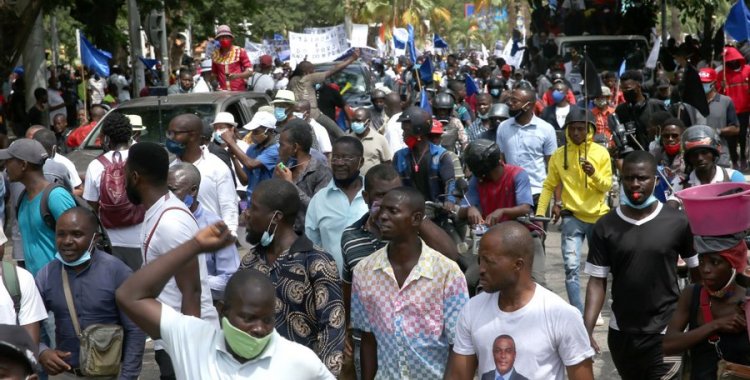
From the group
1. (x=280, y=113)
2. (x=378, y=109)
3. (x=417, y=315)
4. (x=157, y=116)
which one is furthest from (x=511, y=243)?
(x=378, y=109)

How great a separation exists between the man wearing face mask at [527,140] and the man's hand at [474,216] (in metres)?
2.43

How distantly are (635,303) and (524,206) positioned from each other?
154cm

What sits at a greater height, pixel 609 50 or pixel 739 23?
pixel 739 23

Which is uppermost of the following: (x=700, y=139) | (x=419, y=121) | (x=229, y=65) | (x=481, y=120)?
(x=700, y=139)

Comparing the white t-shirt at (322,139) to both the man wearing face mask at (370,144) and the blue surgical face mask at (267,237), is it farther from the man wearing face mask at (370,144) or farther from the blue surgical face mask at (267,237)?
the blue surgical face mask at (267,237)

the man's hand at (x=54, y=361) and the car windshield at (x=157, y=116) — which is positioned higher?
the man's hand at (x=54, y=361)

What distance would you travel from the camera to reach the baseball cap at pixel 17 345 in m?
3.45

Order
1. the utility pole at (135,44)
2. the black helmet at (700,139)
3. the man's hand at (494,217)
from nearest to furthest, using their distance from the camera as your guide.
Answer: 1. the black helmet at (700,139)
2. the man's hand at (494,217)
3. the utility pole at (135,44)

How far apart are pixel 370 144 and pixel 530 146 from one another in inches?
82.0

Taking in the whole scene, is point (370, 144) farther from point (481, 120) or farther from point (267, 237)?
point (267, 237)

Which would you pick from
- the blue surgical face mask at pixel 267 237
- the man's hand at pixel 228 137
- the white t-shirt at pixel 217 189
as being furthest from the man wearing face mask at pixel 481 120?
the blue surgical face mask at pixel 267 237

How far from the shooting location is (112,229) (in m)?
8.09

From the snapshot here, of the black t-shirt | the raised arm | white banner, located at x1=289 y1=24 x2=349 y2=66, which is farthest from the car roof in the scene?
white banner, located at x1=289 y1=24 x2=349 y2=66

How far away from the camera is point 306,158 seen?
8.69 meters
